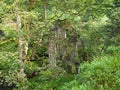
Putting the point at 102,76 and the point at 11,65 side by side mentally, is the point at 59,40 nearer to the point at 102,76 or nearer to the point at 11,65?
the point at 11,65

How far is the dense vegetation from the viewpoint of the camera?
10.2 meters

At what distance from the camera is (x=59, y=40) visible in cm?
1275

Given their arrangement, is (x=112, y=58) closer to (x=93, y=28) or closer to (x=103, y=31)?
(x=103, y=31)

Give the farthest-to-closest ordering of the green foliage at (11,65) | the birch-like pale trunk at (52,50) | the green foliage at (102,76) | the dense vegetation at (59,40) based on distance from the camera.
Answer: the birch-like pale trunk at (52,50), the dense vegetation at (59,40), the green foliage at (11,65), the green foliage at (102,76)

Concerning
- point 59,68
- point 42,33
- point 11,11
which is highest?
point 11,11

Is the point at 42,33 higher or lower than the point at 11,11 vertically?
lower

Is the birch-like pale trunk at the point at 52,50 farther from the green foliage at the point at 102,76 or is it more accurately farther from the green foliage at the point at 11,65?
the green foliage at the point at 102,76

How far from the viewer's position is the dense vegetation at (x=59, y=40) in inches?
403

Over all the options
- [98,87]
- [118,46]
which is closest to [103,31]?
[118,46]

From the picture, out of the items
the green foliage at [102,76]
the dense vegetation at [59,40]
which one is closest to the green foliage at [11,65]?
the dense vegetation at [59,40]

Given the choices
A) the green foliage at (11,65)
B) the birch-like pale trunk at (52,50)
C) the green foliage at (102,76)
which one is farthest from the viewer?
the birch-like pale trunk at (52,50)

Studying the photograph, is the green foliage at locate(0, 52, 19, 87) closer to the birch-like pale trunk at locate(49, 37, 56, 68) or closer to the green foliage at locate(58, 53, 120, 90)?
the birch-like pale trunk at locate(49, 37, 56, 68)

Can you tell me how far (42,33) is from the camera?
12.2 m

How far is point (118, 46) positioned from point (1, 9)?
193 inches
